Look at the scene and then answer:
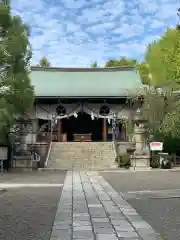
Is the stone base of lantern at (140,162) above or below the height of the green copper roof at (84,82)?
below

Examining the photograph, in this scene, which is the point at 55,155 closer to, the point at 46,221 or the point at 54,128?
the point at 54,128

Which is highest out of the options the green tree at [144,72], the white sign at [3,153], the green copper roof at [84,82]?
the green tree at [144,72]

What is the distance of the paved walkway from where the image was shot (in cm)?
541

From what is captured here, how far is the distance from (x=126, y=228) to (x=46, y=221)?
57.8 inches

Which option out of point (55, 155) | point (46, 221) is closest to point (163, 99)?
point (55, 155)

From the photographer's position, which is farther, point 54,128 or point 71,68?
point 71,68

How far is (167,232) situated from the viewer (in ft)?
18.7

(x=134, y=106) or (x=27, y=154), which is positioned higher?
(x=134, y=106)

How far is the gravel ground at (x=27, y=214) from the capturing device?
564cm

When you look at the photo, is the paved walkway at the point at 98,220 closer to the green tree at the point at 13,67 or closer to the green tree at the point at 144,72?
the green tree at the point at 13,67

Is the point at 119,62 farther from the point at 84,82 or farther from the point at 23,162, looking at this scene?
the point at 23,162

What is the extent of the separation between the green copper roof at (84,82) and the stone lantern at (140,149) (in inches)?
231

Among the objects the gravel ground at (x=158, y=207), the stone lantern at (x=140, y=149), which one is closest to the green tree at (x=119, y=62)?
the stone lantern at (x=140, y=149)

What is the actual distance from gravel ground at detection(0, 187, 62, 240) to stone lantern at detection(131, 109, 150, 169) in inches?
415
